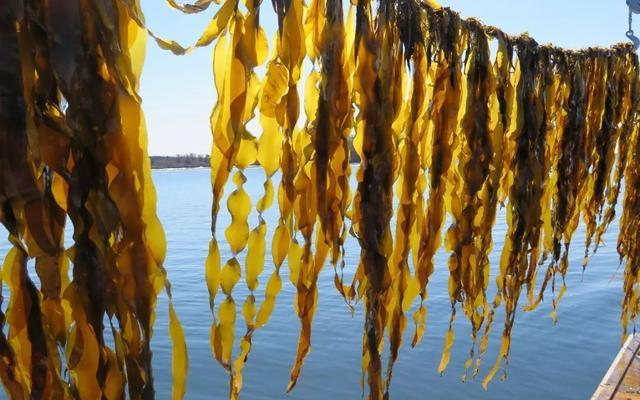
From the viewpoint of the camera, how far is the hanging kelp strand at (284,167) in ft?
2.88

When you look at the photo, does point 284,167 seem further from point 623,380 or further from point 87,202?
point 623,380

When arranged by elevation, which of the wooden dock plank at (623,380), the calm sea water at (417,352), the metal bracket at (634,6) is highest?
the metal bracket at (634,6)

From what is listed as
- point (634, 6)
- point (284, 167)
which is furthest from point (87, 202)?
point (634, 6)

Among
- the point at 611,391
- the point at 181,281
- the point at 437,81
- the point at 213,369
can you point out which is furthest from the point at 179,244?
the point at 437,81

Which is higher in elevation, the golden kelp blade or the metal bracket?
the metal bracket

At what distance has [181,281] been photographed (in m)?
14.9

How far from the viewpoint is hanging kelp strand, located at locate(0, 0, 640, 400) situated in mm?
876

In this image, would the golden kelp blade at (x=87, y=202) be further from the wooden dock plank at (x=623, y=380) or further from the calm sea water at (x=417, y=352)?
the calm sea water at (x=417, y=352)

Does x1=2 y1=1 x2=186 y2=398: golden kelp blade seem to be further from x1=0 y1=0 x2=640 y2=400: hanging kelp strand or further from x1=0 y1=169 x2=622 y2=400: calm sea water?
x1=0 y1=169 x2=622 y2=400: calm sea water

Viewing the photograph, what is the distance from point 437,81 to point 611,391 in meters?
3.45

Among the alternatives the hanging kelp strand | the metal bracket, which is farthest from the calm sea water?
the hanging kelp strand

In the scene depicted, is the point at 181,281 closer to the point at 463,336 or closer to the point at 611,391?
the point at 463,336

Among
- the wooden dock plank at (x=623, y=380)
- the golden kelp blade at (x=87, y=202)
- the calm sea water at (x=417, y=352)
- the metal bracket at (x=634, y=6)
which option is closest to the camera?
the golden kelp blade at (x=87, y=202)

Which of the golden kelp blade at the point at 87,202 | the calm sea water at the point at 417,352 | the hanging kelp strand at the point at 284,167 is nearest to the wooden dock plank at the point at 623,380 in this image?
the hanging kelp strand at the point at 284,167
